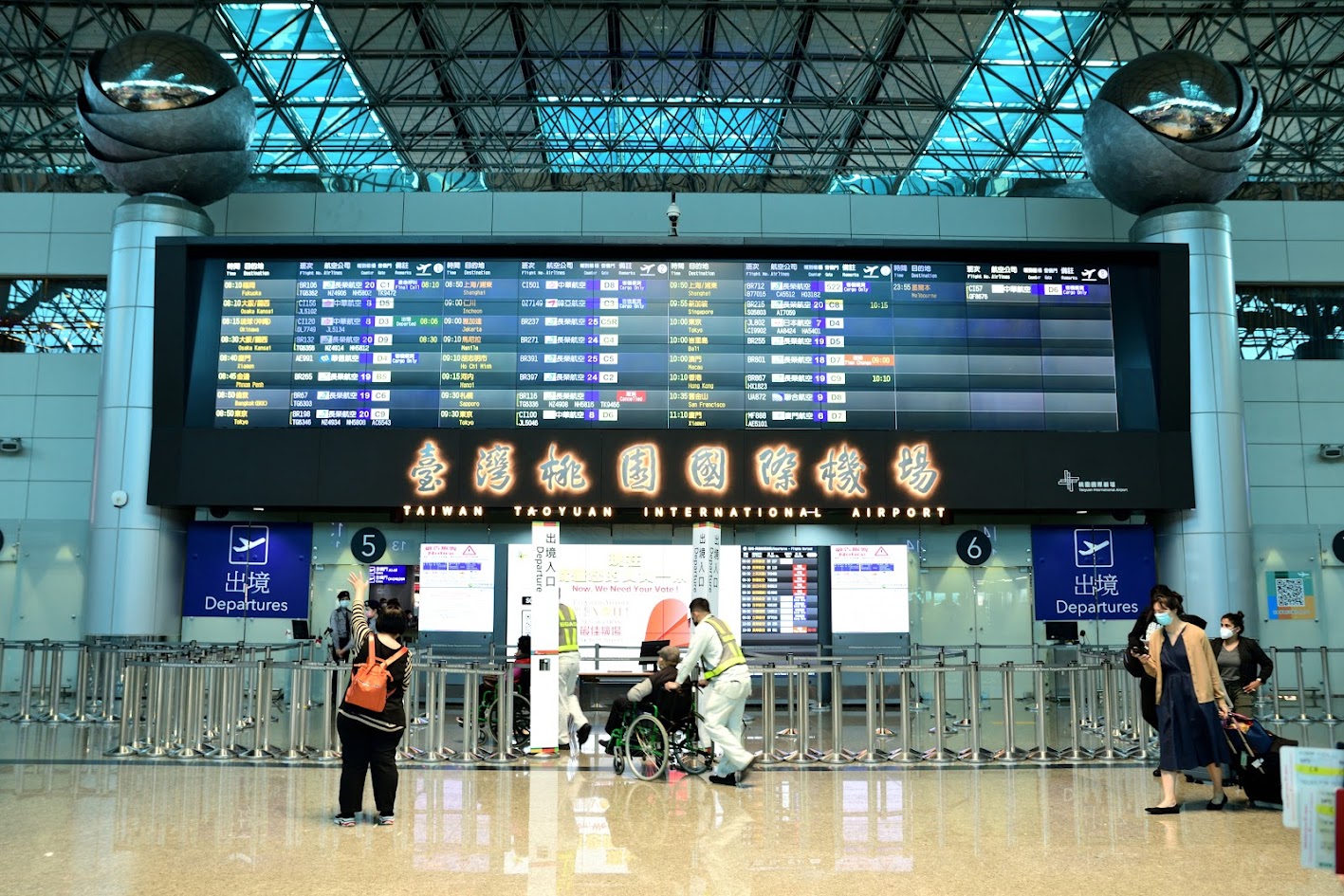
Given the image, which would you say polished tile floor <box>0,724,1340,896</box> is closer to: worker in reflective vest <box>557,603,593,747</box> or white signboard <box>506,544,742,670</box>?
worker in reflective vest <box>557,603,593,747</box>

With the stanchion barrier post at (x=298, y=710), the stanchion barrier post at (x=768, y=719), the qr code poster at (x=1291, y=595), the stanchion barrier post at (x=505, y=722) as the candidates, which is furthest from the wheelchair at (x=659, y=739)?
the qr code poster at (x=1291, y=595)

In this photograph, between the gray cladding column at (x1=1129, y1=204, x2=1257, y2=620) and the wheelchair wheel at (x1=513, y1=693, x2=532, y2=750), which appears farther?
the gray cladding column at (x1=1129, y1=204, x2=1257, y2=620)

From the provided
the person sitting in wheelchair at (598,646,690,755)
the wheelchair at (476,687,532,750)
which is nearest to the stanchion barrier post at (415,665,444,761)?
the wheelchair at (476,687,532,750)

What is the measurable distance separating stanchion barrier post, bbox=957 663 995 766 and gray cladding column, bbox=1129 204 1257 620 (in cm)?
595

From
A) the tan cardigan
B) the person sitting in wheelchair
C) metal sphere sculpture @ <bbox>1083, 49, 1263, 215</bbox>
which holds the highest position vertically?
metal sphere sculpture @ <bbox>1083, 49, 1263, 215</bbox>

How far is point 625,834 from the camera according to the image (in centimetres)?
769

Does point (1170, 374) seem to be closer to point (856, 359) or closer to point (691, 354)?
point (856, 359)

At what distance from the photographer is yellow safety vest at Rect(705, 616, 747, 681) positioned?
9734mm

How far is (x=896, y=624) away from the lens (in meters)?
16.8

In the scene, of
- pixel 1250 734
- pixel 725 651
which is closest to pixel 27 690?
pixel 725 651

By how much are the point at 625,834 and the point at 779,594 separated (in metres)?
9.24

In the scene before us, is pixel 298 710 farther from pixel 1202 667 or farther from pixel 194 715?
pixel 1202 667

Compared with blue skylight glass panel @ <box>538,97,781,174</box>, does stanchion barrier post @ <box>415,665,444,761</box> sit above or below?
below

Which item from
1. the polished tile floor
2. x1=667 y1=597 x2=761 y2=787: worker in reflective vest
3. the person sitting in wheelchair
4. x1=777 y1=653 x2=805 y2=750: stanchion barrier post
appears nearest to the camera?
the polished tile floor
